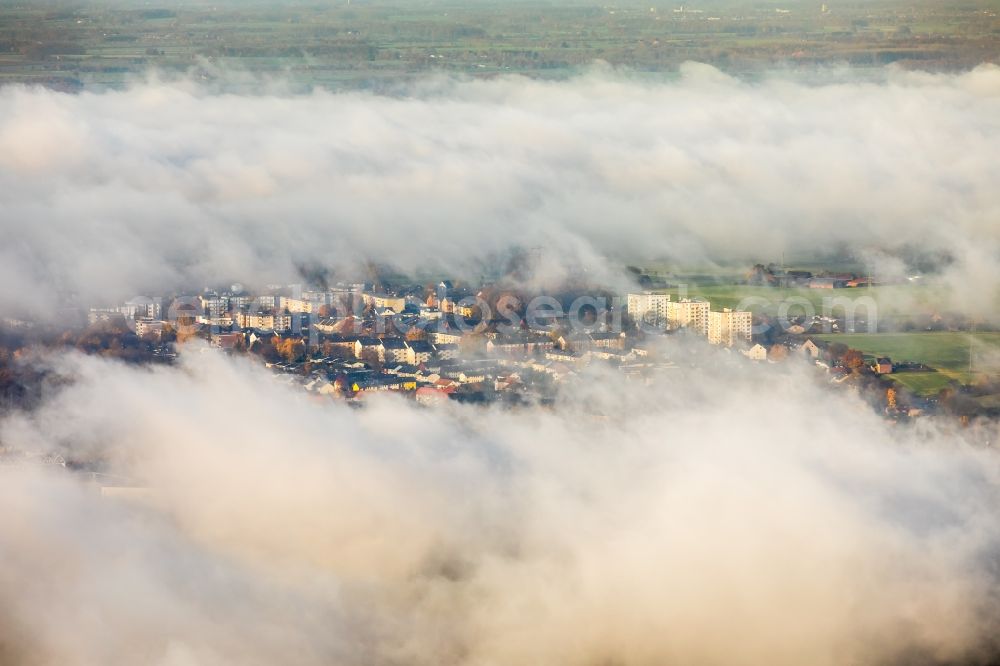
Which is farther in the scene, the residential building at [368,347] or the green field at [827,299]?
the green field at [827,299]

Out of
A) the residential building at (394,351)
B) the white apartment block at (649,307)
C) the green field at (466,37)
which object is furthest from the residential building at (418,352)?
the green field at (466,37)

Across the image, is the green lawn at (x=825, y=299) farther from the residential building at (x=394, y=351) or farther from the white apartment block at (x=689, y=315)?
the residential building at (x=394, y=351)

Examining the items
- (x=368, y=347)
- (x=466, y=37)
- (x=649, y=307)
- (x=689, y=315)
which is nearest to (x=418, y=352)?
(x=368, y=347)

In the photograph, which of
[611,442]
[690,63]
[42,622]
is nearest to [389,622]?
[42,622]

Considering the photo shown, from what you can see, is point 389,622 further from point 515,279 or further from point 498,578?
point 515,279

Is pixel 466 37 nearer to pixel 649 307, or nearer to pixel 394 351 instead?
pixel 649 307

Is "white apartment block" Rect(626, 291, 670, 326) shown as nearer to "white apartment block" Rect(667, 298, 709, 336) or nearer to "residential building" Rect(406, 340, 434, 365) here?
"white apartment block" Rect(667, 298, 709, 336)
